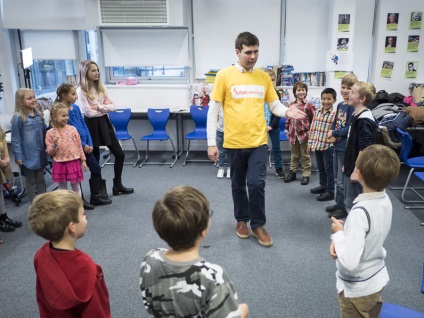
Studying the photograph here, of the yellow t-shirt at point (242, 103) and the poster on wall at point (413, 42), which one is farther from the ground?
the poster on wall at point (413, 42)

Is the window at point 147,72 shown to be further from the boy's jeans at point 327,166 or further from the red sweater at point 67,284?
the red sweater at point 67,284

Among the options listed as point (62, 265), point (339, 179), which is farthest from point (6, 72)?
point (62, 265)

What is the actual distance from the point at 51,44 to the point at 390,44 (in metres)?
5.35

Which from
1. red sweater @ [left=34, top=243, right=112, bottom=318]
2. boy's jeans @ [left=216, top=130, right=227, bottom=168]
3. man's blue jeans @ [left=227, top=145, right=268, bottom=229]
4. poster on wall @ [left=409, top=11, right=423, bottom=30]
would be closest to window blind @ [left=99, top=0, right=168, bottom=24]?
boy's jeans @ [left=216, top=130, right=227, bottom=168]

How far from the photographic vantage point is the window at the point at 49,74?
6582mm

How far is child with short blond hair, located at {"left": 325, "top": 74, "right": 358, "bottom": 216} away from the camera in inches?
136

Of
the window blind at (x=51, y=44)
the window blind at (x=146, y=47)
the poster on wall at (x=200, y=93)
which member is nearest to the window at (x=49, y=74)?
the window blind at (x=51, y=44)

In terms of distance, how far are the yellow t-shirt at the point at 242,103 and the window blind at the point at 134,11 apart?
3250 mm

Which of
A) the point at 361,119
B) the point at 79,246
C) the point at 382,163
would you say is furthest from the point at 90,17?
the point at 382,163

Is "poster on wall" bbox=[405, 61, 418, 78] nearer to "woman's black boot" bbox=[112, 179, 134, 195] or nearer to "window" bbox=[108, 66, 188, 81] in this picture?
"window" bbox=[108, 66, 188, 81]

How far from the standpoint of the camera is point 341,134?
3.43m

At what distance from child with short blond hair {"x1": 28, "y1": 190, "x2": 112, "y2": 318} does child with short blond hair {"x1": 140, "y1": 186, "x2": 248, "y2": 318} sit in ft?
1.13

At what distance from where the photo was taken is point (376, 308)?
160 cm

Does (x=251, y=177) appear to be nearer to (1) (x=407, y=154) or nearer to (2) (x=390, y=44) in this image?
(1) (x=407, y=154)
